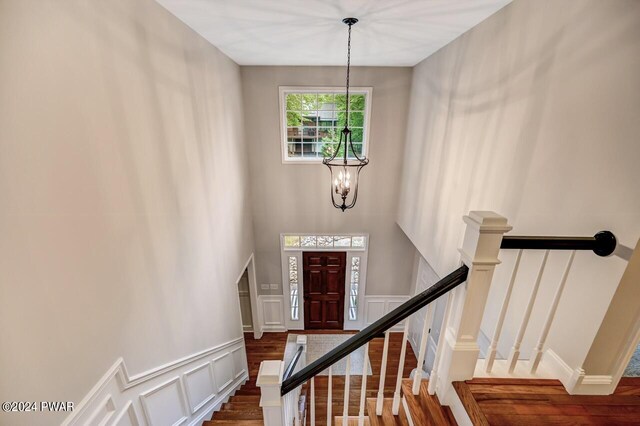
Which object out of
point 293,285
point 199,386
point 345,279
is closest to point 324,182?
point 345,279

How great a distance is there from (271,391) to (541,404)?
131 centimetres

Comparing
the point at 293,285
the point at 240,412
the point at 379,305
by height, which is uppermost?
the point at 293,285

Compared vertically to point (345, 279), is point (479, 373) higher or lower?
higher

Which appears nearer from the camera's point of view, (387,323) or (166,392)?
(387,323)

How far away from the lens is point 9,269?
40.6 inches

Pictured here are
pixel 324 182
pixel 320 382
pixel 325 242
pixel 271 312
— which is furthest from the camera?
pixel 271 312

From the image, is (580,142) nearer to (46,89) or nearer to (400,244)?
(46,89)

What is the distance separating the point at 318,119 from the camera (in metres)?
4.52

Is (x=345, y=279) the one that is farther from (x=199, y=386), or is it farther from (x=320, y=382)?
(x=199, y=386)

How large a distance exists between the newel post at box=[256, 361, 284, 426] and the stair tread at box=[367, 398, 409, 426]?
0.59m

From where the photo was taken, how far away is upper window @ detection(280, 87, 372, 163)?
4.33 meters

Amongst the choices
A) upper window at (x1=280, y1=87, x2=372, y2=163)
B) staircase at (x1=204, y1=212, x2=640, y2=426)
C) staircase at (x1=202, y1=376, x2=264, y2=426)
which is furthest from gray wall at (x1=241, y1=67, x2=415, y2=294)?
staircase at (x1=204, y1=212, x2=640, y2=426)

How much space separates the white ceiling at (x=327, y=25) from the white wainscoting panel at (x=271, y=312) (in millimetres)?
4124

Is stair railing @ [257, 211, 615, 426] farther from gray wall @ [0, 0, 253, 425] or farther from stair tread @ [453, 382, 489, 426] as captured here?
gray wall @ [0, 0, 253, 425]
